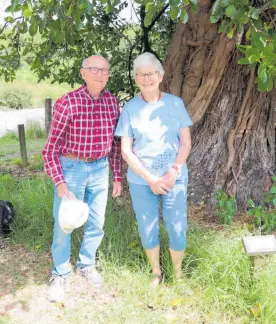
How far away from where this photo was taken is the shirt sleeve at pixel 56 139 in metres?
2.94

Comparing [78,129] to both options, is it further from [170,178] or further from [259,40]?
[259,40]

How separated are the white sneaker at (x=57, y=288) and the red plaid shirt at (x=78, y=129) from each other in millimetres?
825

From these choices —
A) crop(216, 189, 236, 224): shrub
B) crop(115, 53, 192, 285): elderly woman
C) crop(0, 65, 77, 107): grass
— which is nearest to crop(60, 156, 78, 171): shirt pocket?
crop(115, 53, 192, 285): elderly woman

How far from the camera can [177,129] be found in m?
2.97

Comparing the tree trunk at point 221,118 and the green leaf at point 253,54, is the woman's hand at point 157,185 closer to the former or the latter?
the green leaf at point 253,54

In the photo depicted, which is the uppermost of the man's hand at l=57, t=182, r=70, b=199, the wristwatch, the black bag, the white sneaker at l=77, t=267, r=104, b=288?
the wristwatch

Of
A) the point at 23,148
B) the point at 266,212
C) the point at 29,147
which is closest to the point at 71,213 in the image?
the point at 266,212

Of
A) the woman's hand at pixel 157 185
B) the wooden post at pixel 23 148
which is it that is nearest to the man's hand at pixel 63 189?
the woman's hand at pixel 157 185

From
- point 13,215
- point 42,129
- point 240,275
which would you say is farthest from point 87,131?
point 42,129

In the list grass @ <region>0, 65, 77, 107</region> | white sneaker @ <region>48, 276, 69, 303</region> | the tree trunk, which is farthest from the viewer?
grass @ <region>0, 65, 77, 107</region>

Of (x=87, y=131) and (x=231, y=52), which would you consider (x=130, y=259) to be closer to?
(x=87, y=131)

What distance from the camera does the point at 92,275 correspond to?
3.42m

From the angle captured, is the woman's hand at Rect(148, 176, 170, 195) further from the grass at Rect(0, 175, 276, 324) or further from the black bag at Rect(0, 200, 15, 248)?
the black bag at Rect(0, 200, 15, 248)

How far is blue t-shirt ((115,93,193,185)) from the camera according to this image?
2.93 meters
